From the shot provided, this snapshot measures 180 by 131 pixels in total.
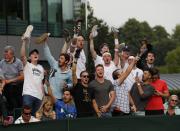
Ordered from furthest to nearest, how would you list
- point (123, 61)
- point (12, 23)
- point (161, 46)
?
point (161, 46)
point (12, 23)
point (123, 61)

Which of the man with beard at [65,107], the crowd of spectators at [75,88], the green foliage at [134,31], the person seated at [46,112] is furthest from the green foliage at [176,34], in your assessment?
the person seated at [46,112]

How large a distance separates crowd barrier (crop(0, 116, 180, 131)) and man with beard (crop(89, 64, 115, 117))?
0.48 meters

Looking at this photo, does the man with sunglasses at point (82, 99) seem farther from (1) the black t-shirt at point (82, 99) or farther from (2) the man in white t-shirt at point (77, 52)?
(2) the man in white t-shirt at point (77, 52)

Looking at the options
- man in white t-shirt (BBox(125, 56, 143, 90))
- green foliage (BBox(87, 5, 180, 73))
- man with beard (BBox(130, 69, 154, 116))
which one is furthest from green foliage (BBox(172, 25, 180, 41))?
man with beard (BBox(130, 69, 154, 116))

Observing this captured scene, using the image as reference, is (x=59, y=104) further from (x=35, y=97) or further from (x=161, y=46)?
(x=161, y=46)

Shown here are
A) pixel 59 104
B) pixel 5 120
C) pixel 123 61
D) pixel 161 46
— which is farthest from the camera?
pixel 161 46

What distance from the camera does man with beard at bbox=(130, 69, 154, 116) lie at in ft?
45.7

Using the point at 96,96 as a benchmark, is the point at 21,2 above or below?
above

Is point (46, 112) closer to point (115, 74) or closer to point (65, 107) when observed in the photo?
point (65, 107)

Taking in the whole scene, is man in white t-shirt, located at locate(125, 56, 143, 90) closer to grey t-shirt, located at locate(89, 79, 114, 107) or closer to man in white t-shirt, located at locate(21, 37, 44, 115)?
grey t-shirt, located at locate(89, 79, 114, 107)

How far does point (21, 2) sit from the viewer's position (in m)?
28.4

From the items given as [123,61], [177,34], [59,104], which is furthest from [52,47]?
[177,34]

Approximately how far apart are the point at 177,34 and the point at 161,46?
16.3 metres

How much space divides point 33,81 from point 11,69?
0.56m
